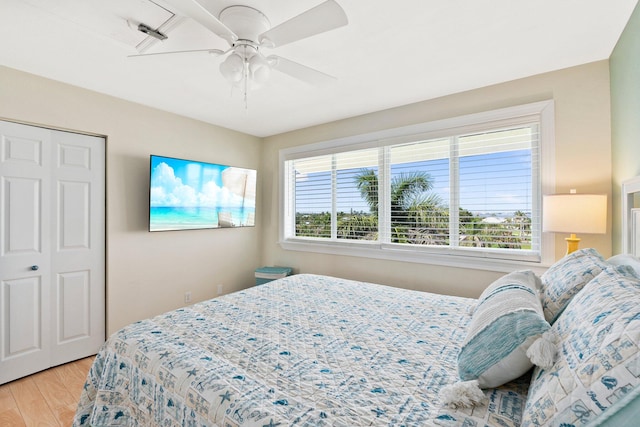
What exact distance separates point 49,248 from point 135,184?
3.03ft

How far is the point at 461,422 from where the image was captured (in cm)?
91

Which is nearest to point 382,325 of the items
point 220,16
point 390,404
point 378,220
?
point 390,404

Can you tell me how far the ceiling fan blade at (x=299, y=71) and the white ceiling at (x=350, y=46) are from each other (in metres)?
0.26

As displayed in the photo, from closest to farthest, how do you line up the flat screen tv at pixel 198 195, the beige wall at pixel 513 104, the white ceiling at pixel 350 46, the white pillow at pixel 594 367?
the white pillow at pixel 594 367 < the white ceiling at pixel 350 46 < the beige wall at pixel 513 104 < the flat screen tv at pixel 198 195

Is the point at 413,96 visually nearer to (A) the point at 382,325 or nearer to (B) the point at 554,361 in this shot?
(A) the point at 382,325

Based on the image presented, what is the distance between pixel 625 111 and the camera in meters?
1.91

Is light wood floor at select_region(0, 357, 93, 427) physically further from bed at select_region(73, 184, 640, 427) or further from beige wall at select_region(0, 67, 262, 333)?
bed at select_region(73, 184, 640, 427)

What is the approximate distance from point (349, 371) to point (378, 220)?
2.34 metres

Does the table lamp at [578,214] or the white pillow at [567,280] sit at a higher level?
the table lamp at [578,214]

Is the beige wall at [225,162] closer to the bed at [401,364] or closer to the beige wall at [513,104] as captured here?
the beige wall at [513,104]

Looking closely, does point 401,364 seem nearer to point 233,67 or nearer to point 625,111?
point 233,67

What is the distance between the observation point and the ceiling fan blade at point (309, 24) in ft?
4.39

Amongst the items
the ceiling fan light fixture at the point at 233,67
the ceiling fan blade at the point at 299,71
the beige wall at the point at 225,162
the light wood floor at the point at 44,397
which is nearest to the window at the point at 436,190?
the beige wall at the point at 225,162

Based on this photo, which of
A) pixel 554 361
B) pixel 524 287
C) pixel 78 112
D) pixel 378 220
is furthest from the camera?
pixel 378 220
